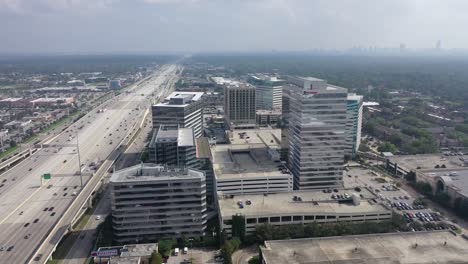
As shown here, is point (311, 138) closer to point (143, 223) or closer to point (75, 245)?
point (143, 223)

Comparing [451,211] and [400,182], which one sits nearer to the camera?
[451,211]

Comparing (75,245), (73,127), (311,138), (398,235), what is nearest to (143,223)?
(75,245)

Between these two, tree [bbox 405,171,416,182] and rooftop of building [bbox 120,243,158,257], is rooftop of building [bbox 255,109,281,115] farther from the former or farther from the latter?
rooftop of building [bbox 120,243,158,257]

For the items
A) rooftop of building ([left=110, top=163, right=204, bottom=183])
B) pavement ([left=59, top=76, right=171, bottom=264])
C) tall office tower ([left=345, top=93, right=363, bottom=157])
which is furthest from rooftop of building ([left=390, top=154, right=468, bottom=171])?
pavement ([left=59, top=76, right=171, bottom=264])

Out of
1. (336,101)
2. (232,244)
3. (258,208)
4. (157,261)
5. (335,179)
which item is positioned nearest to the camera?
(157,261)

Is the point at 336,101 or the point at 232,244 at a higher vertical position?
the point at 336,101

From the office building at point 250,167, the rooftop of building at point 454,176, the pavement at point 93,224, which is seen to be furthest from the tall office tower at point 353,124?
the pavement at point 93,224

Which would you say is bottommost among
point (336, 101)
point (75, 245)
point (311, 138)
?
point (75, 245)

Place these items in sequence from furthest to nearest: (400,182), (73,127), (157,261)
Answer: (73,127)
(400,182)
(157,261)

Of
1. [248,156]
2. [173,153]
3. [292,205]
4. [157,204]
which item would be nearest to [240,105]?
[248,156]
